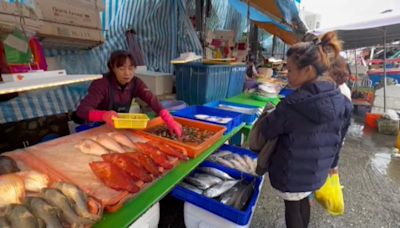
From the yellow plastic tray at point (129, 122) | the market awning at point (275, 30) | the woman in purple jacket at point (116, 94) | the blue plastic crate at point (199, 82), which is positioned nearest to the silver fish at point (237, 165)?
the woman in purple jacket at point (116, 94)

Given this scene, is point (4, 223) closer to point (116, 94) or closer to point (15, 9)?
point (15, 9)

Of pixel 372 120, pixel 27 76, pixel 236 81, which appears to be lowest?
pixel 372 120

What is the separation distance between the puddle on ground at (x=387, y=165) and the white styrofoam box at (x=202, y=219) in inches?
149

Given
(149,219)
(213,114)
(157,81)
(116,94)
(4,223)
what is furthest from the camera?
(157,81)

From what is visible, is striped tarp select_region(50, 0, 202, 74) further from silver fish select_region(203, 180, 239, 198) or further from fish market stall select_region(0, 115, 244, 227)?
silver fish select_region(203, 180, 239, 198)

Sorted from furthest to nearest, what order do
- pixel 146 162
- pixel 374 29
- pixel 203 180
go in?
1. pixel 374 29
2. pixel 203 180
3. pixel 146 162

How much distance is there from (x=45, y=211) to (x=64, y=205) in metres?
0.08

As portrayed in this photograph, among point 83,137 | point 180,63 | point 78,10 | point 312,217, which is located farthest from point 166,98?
point 312,217

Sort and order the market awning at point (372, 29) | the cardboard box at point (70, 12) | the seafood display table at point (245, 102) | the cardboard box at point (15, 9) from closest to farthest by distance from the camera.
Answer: the cardboard box at point (15, 9)
the cardboard box at point (70, 12)
the seafood display table at point (245, 102)
the market awning at point (372, 29)

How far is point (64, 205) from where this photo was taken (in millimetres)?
1076

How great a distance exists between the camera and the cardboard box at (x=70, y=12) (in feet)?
7.73

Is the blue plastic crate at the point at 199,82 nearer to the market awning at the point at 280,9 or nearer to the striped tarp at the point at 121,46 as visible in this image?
the striped tarp at the point at 121,46

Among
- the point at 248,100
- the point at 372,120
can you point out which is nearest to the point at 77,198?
the point at 248,100

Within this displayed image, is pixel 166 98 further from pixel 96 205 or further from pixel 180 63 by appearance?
pixel 96 205
